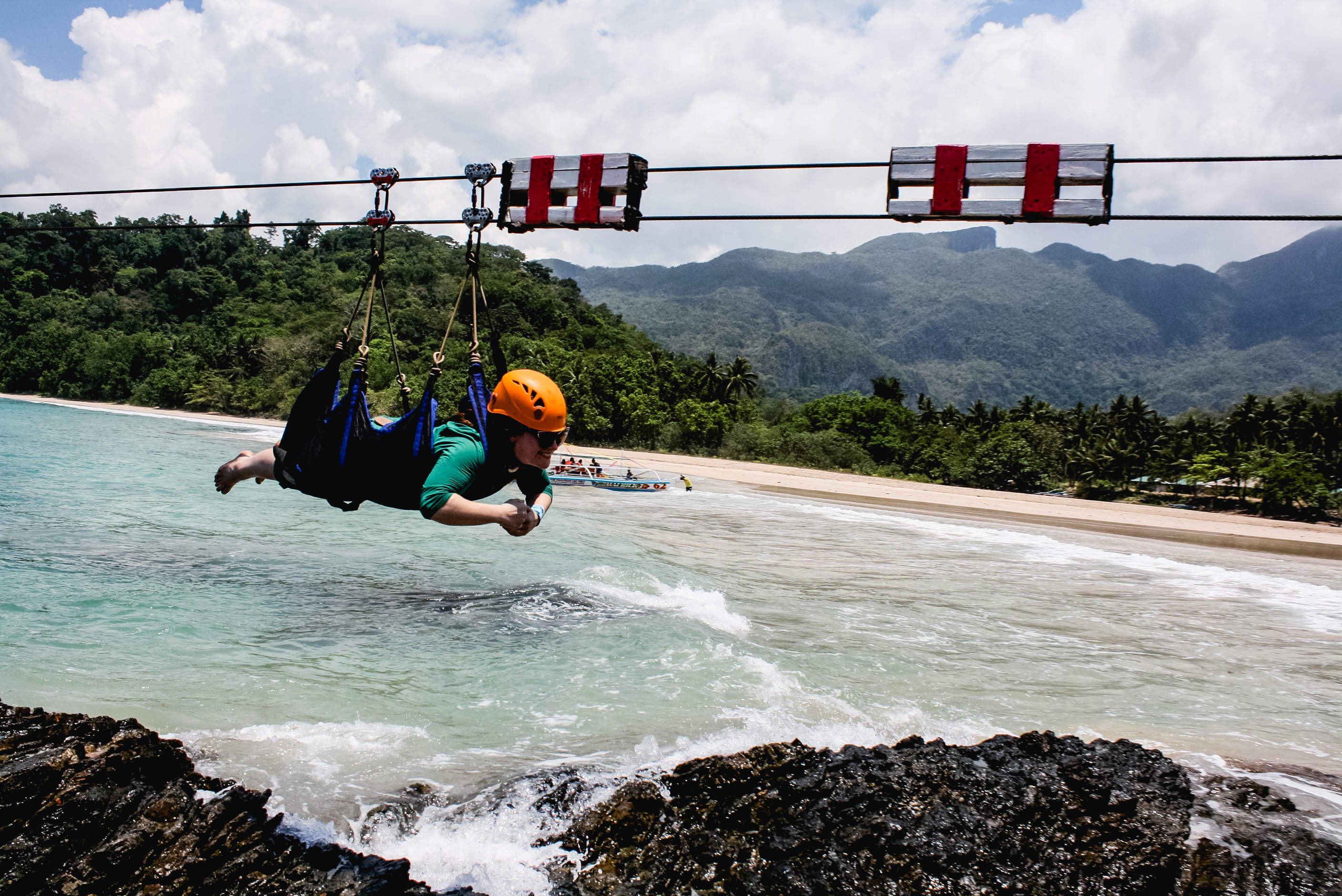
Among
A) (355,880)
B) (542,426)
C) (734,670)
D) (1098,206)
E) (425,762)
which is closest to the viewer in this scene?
(542,426)

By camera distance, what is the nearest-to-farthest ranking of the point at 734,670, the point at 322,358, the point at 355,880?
the point at 355,880
the point at 734,670
the point at 322,358

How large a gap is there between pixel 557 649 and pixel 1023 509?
111ft

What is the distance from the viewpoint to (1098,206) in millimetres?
6473

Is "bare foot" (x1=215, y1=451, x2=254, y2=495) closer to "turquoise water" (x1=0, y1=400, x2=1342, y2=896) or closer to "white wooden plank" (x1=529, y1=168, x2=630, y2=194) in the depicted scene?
"turquoise water" (x1=0, y1=400, x2=1342, y2=896)

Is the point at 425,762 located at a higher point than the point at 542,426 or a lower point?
lower

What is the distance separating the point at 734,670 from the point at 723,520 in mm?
16838

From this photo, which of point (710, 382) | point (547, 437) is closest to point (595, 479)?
point (547, 437)

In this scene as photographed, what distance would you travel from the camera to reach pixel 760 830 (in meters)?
6.57

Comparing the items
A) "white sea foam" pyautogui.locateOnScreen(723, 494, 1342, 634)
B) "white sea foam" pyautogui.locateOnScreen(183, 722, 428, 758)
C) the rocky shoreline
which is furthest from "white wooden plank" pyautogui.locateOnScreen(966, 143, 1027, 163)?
"white sea foam" pyautogui.locateOnScreen(723, 494, 1342, 634)

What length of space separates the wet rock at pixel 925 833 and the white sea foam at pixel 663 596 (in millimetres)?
6472

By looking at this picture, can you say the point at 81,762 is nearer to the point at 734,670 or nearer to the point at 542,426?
the point at 542,426

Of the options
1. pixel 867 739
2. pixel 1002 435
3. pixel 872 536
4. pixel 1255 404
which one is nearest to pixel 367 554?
pixel 867 739

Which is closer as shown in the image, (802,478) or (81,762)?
(81,762)

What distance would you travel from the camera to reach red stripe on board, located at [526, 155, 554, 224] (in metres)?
7.30
